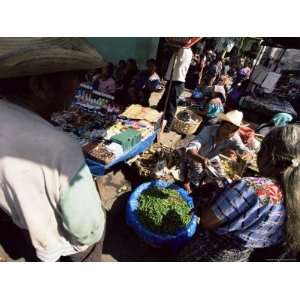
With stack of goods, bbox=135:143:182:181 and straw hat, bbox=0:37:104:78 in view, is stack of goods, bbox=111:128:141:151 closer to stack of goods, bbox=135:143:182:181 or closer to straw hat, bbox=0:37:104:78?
stack of goods, bbox=135:143:182:181

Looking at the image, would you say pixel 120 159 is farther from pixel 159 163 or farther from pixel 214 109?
pixel 214 109

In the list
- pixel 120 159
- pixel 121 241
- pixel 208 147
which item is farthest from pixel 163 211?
pixel 120 159

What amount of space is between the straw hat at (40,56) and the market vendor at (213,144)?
2.40 metres

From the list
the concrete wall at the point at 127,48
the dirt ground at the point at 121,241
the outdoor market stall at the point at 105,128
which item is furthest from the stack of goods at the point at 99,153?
the concrete wall at the point at 127,48

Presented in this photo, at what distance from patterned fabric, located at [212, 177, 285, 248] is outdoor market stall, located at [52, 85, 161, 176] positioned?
259 cm

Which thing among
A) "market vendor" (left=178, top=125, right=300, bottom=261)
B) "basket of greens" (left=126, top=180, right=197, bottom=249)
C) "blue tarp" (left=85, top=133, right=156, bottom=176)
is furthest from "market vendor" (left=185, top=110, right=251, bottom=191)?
"market vendor" (left=178, top=125, right=300, bottom=261)

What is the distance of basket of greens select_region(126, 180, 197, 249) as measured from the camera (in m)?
3.40

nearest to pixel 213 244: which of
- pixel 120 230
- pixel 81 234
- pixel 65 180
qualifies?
pixel 81 234

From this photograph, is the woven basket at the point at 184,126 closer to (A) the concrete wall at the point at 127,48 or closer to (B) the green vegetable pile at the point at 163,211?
(B) the green vegetable pile at the point at 163,211

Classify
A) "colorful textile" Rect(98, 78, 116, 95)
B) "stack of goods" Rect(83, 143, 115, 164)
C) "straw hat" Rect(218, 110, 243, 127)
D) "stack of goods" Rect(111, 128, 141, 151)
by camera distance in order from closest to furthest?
"straw hat" Rect(218, 110, 243, 127) < "stack of goods" Rect(83, 143, 115, 164) < "stack of goods" Rect(111, 128, 141, 151) < "colorful textile" Rect(98, 78, 116, 95)

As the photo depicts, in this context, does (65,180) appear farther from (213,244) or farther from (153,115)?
(153,115)

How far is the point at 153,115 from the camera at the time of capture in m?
5.77

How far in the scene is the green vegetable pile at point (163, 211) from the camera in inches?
137
